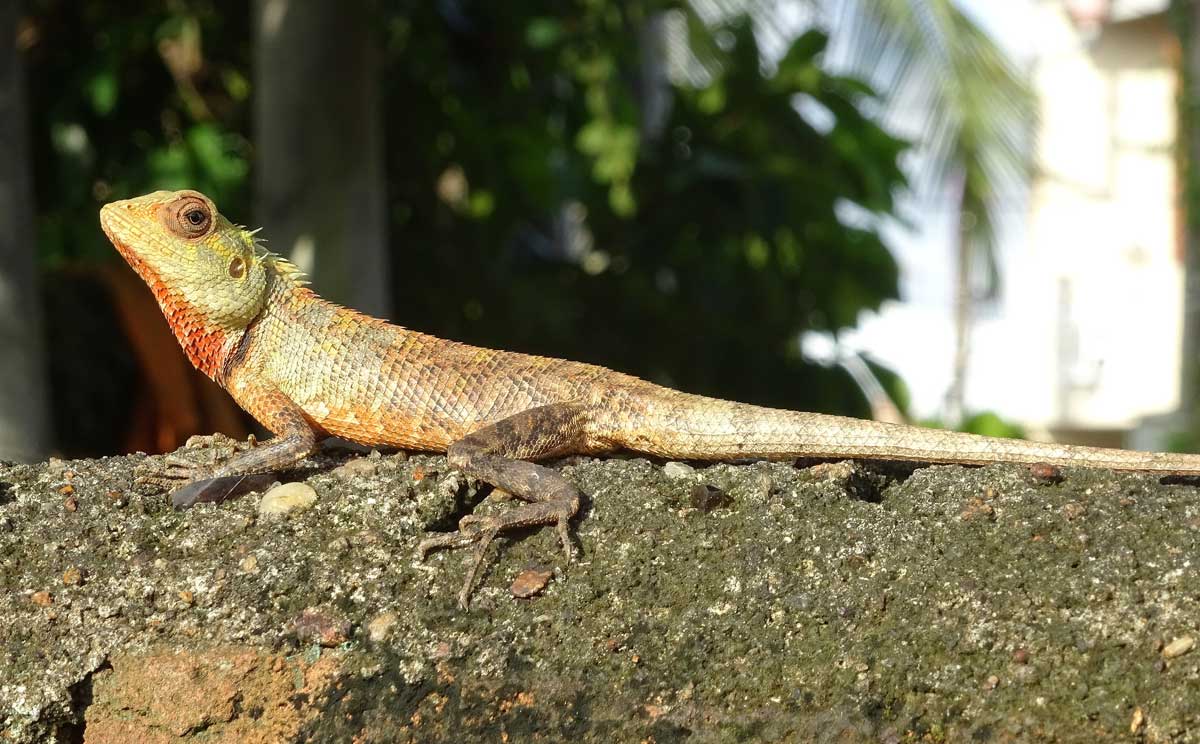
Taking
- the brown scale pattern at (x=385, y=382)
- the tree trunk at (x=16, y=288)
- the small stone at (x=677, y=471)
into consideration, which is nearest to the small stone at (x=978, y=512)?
the brown scale pattern at (x=385, y=382)

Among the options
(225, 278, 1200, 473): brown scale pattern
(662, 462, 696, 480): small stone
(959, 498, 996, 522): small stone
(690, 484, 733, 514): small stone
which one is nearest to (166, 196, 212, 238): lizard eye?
(225, 278, 1200, 473): brown scale pattern

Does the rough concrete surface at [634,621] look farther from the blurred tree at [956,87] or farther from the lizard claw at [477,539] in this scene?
the blurred tree at [956,87]

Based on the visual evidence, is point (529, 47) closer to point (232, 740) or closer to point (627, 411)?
point (627, 411)

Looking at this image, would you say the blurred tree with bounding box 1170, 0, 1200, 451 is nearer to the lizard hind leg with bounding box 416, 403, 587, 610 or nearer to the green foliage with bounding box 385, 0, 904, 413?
the green foliage with bounding box 385, 0, 904, 413

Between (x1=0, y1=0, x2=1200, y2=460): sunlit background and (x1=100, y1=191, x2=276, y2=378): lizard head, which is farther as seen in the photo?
(x1=0, y1=0, x2=1200, y2=460): sunlit background

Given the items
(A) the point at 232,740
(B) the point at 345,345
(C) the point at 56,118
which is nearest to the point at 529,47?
(C) the point at 56,118
